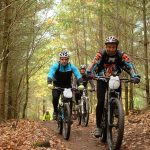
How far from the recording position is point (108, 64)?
Answer: 7660 millimetres

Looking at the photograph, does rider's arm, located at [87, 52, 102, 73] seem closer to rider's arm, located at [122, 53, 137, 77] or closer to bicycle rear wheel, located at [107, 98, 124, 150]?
rider's arm, located at [122, 53, 137, 77]

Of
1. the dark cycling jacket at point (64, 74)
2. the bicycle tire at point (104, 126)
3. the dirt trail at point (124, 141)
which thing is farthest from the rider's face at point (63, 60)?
the bicycle tire at point (104, 126)

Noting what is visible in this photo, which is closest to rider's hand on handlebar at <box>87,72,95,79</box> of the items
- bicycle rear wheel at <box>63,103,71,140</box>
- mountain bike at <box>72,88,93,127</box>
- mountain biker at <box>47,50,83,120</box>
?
bicycle rear wheel at <box>63,103,71,140</box>

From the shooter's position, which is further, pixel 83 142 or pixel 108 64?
pixel 83 142

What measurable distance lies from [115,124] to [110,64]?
4.48 feet

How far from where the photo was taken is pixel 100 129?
318 inches

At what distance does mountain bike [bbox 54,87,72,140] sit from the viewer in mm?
9539

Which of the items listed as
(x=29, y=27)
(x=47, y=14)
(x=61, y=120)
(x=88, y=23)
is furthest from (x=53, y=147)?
(x=88, y=23)

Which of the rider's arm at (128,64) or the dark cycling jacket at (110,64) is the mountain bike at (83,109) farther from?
the rider's arm at (128,64)

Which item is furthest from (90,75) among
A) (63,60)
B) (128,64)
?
(63,60)

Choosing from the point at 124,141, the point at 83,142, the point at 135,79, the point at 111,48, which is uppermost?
the point at 111,48

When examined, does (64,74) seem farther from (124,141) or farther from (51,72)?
(124,141)

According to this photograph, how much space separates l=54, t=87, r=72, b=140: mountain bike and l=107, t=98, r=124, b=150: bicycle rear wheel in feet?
7.66

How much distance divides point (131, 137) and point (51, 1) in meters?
9.94
